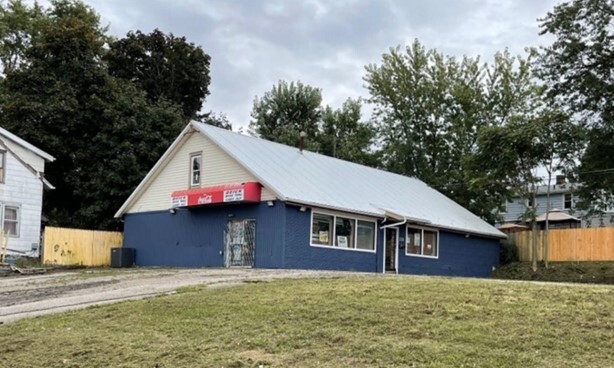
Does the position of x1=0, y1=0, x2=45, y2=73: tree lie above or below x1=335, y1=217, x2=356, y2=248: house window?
above

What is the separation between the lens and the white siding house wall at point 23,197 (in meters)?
30.8

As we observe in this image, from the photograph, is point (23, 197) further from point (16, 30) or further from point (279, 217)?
point (16, 30)

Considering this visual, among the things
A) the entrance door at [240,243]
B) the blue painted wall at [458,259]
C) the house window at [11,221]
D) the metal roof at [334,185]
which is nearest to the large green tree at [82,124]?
the house window at [11,221]

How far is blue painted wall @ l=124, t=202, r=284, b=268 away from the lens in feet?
80.4

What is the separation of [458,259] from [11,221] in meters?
19.8

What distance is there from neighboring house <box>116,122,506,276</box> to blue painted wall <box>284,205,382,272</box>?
0.04m

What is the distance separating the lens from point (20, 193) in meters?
31.4

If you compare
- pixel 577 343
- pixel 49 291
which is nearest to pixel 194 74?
pixel 49 291

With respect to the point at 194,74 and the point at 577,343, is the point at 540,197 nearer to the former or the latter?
the point at 194,74

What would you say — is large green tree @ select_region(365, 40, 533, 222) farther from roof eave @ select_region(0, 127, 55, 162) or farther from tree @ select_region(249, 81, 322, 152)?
roof eave @ select_region(0, 127, 55, 162)

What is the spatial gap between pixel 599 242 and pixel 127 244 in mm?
21094

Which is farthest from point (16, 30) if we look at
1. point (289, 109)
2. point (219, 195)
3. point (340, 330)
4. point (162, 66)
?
point (340, 330)

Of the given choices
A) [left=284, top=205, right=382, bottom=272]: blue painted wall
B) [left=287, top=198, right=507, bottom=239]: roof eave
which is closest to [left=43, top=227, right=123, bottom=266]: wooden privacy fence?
[left=284, top=205, right=382, bottom=272]: blue painted wall

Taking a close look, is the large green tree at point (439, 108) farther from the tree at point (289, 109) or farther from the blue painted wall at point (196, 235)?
the blue painted wall at point (196, 235)
